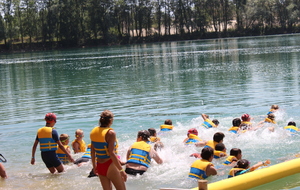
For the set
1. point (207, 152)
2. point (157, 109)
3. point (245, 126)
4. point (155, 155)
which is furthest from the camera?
point (157, 109)

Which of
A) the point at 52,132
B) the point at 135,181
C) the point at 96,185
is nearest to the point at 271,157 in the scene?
the point at 135,181

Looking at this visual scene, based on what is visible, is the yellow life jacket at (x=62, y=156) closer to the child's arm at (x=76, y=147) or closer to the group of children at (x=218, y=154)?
the child's arm at (x=76, y=147)

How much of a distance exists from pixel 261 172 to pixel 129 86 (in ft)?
70.6

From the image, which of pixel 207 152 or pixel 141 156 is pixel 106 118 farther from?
pixel 207 152

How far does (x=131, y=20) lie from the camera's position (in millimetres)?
121375

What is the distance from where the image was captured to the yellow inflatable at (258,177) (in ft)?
26.8

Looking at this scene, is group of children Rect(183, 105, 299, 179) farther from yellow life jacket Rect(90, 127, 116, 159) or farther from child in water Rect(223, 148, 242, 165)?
yellow life jacket Rect(90, 127, 116, 159)

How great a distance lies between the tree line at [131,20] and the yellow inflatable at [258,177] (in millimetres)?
105473

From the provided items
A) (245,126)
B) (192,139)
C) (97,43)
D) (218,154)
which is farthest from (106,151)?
(97,43)

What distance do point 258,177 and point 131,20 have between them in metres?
115

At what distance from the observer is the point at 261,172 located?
882cm

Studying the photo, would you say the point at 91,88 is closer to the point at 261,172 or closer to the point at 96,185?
the point at 96,185

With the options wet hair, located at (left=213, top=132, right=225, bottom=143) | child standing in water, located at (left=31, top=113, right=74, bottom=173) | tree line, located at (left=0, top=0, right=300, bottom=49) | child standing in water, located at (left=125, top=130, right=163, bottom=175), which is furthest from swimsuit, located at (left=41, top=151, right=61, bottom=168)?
tree line, located at (left=0, top=0, right=300, bottom=49)

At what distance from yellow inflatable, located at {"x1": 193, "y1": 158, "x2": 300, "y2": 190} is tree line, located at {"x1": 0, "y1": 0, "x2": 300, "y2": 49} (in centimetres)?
10547
